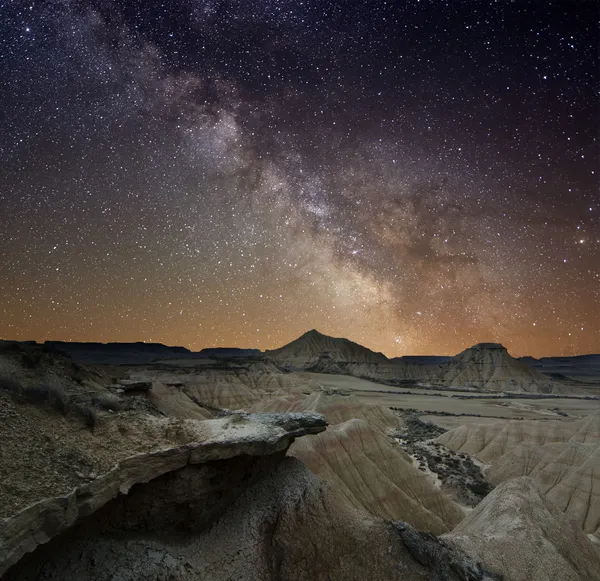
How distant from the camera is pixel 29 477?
19.5 ft

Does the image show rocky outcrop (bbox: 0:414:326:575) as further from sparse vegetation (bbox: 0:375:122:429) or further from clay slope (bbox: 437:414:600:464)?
clay slope (bbox: 437:414:600:464)

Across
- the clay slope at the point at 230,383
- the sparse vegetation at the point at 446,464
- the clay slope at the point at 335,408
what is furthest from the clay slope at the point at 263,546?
the clay slope at the point at 230,383

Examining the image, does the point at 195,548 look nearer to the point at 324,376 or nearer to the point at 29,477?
the point at 29,477

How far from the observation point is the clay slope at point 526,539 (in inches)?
447

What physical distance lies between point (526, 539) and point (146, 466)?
42.3ft

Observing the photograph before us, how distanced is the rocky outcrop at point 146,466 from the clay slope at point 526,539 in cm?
683

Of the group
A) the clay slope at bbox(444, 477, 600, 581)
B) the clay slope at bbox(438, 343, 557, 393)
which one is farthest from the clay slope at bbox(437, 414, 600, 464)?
the clay slope at bbox(438, 343, 557, 393)

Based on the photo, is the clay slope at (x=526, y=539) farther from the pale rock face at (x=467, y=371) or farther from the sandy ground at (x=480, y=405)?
the pale rock face at (x=467, y=371)

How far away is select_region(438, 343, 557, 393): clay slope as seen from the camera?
5143 inches

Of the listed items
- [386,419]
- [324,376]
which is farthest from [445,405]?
[324,376]

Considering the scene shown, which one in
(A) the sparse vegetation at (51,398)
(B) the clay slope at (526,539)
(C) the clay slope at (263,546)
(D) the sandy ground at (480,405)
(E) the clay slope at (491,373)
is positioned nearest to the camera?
(C) the clay slope at (263,546)

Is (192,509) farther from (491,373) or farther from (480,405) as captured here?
(491,373)

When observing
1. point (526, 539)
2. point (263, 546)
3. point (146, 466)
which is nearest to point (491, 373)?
point (526, 539)

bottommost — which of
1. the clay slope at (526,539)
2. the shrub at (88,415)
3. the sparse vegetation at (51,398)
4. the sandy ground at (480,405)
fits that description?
the sandy ground at (480,405)
